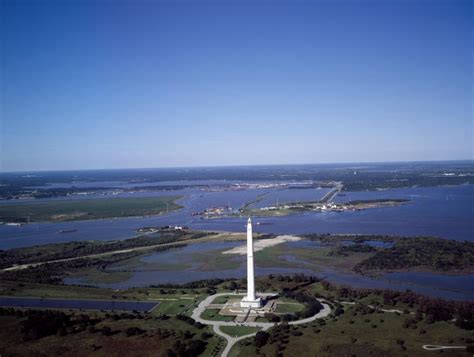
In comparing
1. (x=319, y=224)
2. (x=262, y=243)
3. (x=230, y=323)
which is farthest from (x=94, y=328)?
(x=319, y=224)

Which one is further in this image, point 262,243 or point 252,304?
point 262,243

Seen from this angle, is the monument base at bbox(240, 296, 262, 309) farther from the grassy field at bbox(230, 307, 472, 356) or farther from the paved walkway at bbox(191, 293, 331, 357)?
the grassy field at bbox(230, 307, 472, 356)

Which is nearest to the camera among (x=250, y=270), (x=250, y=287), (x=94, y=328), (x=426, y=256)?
(x=94, y=328)

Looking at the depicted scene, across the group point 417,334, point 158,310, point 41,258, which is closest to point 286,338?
point 417,334

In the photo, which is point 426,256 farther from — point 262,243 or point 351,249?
point 262,243

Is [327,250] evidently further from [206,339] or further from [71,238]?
[71,238]

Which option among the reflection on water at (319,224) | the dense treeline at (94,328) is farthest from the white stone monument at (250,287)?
the reflection on water at (319,224)

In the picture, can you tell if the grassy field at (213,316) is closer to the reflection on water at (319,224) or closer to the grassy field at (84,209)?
the reflection on water at (319,224)
